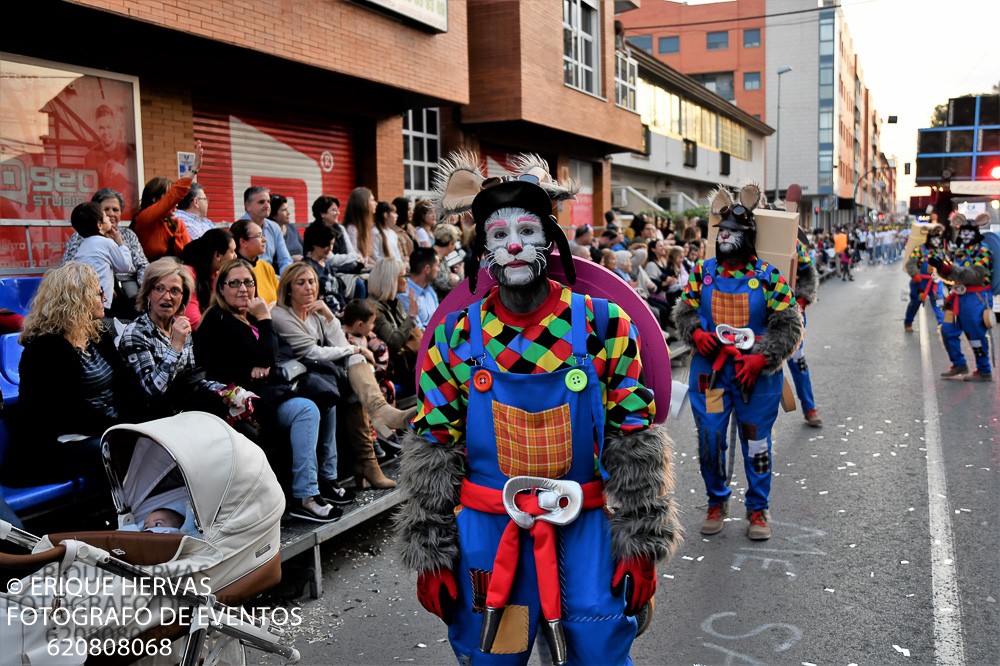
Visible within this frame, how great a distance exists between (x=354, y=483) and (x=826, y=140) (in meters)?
70.7

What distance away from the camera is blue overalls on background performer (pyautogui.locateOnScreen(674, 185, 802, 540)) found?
5.92m

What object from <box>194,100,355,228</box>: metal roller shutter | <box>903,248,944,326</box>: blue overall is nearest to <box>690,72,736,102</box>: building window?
<box>903,248,944,326</box>: blue overall

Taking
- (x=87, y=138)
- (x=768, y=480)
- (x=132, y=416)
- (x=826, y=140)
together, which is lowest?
(x=768, y=480)

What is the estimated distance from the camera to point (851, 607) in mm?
4840

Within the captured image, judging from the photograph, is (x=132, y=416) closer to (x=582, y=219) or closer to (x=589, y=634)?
(x=589, y=634)

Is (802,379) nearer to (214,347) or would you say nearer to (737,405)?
(737,405)

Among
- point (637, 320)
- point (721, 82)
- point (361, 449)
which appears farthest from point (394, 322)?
point (721, 82)

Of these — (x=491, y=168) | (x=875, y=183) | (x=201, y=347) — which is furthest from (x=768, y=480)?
(x=875, y=183)

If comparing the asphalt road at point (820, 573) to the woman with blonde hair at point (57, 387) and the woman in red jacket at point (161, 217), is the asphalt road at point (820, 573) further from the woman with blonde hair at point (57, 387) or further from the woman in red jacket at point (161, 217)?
the woman in red jacket at point (161, 217)

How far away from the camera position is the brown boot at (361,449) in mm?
6359

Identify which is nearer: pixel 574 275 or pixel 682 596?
pixel 574 275

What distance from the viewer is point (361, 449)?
20.9ft

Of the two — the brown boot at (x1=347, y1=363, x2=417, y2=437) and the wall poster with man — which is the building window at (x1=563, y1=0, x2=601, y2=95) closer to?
the wall poster with man

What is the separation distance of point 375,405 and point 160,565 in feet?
6.61
